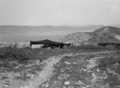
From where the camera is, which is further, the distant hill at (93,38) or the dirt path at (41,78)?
the distant hill at (93,38)

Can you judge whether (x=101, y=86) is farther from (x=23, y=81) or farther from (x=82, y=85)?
(x=23, y=81)

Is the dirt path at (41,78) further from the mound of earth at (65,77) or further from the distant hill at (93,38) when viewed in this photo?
the distant hill at (93,38)

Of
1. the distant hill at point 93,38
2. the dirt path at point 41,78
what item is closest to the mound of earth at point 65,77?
the dirt path at point 41,78

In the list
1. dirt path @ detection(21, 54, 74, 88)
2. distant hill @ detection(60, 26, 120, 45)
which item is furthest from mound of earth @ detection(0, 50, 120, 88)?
distant hill @ detection(60, 26, 120, 45)

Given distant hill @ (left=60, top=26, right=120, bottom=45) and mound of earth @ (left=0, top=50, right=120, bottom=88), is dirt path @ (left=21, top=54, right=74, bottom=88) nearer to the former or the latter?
mound of earth @ (left=0, top=50, right=120, bottom=88)

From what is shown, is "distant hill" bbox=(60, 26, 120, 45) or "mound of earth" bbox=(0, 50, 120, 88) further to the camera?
"distant hill" bbox=(60, 26, 120, 45)

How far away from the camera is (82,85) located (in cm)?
802

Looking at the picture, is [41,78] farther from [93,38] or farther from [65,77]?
[93,38]

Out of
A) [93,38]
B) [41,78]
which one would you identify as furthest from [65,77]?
[93,38]

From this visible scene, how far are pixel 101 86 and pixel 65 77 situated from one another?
2241 millimetres

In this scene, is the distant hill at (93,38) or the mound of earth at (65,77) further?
the distant hill at (93,38)

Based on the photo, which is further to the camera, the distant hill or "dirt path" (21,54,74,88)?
the distant hill

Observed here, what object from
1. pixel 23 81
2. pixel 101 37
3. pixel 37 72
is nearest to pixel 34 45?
pixel 37 72

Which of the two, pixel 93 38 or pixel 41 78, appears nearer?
pixel 41 78
